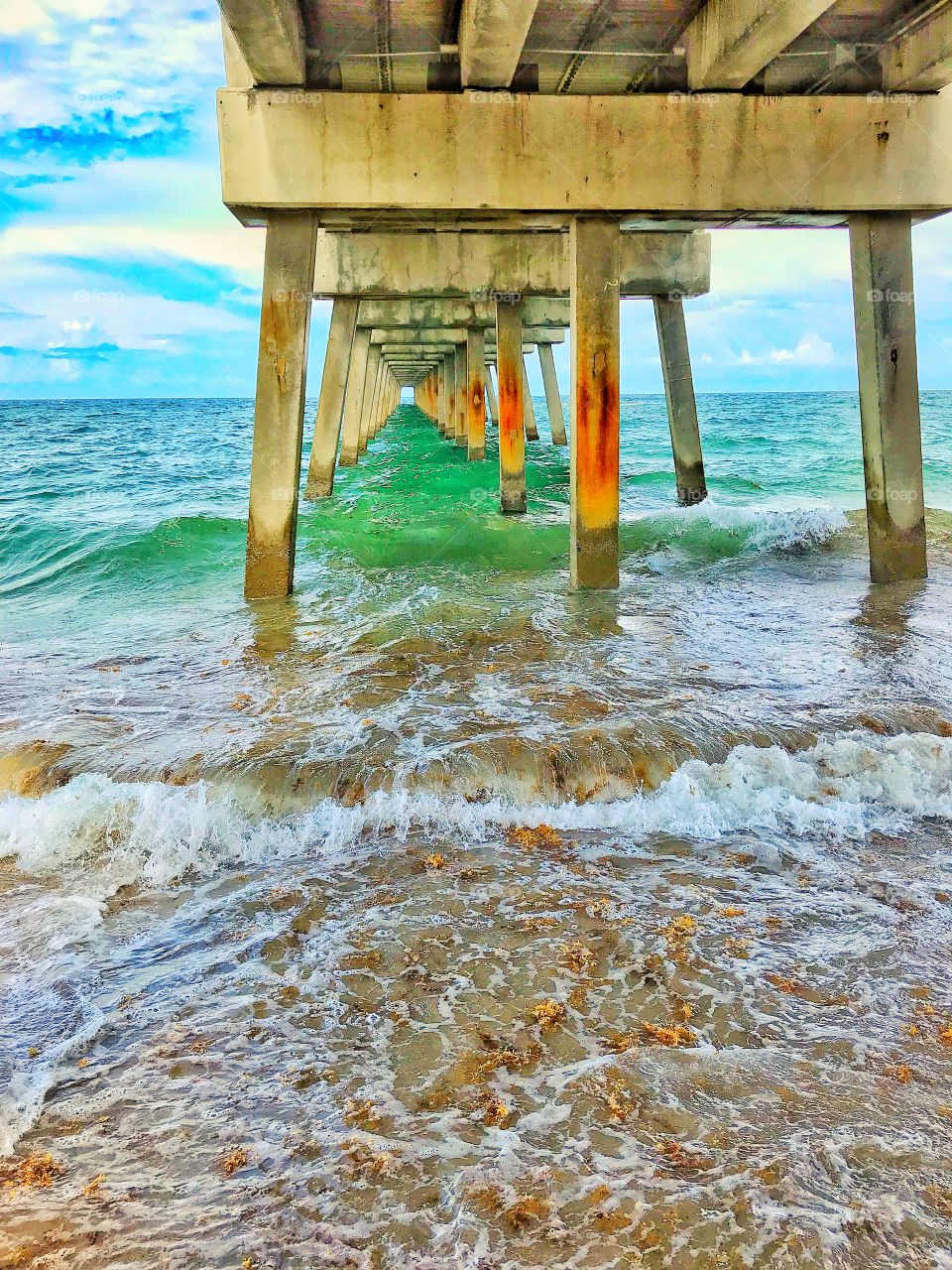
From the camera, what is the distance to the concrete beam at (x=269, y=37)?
18.3 ft

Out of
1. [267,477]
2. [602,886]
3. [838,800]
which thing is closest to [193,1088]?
[602,886]

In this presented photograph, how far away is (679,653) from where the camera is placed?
21.1 ft

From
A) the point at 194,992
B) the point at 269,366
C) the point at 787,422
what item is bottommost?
the point at 194,992

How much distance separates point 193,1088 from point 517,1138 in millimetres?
906

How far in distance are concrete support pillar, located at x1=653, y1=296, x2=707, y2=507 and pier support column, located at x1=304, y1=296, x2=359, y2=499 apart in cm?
496

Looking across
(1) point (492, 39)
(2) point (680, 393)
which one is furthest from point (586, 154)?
Result: (2) point (680, 393)

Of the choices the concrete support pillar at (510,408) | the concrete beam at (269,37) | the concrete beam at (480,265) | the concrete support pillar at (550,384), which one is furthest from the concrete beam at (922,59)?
the concrete support pillar at (550,384)

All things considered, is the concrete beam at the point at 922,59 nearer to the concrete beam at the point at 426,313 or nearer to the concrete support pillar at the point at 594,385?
the concrete support pillar at the point at 594,385

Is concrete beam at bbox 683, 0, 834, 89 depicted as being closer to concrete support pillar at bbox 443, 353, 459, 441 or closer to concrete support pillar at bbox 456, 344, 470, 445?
concrete support pillar at bbox 456, 344, 470, 445

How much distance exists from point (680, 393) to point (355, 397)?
11.3 m

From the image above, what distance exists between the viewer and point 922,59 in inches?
273

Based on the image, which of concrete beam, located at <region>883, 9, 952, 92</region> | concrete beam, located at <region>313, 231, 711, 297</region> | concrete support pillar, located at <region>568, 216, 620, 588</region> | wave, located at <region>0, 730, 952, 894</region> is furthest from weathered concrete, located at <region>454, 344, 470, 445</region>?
wave, located at <region>0, 730, 952, 894</region>

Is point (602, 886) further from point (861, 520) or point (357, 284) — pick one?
point (357, 284)

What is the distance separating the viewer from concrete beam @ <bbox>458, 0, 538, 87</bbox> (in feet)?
18.1
